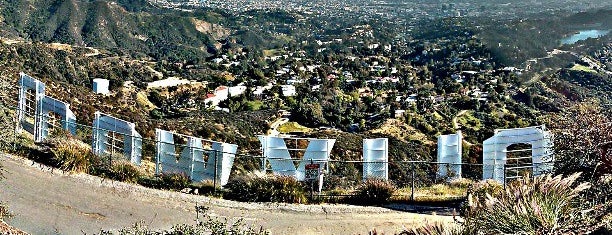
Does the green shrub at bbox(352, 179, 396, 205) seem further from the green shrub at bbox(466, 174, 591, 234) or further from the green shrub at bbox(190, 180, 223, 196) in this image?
the green shrub at bbox(466, 174, 591, 234)

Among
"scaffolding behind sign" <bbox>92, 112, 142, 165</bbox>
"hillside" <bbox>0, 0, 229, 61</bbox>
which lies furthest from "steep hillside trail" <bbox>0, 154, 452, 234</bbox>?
"hillside" <bbox>0, 0, 229, 61</bbox>

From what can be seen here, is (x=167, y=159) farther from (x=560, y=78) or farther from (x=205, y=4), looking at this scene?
(x=205, y=4)

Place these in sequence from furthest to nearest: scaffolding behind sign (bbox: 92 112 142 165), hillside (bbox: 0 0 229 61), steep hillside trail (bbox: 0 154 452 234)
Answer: hillside (bbox: 0 0 229 61) < scaffolding behind sign (bbox: 92 112 142 165) < steep hillside trail (bbox: 0 154 452 234)

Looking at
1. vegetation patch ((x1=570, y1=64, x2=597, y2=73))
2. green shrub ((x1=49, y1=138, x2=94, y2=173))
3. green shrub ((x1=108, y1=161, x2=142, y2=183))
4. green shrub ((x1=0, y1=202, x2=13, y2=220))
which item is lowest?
green shrub ((x1=0, y1=202, x2=13, y2=220))

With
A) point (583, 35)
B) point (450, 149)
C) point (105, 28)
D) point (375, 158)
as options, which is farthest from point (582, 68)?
point (105, 28)

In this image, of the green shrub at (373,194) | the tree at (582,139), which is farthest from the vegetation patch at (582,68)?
the tree at (582,139)

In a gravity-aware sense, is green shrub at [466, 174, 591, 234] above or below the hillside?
below

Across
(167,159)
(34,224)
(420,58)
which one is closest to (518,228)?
(34,224)

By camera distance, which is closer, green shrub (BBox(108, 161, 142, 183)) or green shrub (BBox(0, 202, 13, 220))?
green shrub (BBox(0, 202, 13, 220))
